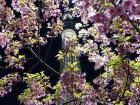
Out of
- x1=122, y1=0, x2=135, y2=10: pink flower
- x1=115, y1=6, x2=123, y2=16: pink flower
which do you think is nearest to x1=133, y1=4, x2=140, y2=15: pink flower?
x1=122, y1=0, x2=135, y2=10: pink flower

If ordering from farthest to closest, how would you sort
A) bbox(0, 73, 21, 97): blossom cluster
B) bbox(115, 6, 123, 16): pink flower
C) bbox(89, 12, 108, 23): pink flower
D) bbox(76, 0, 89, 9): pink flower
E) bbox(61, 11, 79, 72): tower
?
bbox(61, 11, 79, 72): tower < bbox(0, 73, 21, 97): blossom cluster < bbox(76, 0, 89, 9): pink flower < bbox(89, 12, 108, 23): pink flower < bbox(115, 6, 123, 16): pink flower

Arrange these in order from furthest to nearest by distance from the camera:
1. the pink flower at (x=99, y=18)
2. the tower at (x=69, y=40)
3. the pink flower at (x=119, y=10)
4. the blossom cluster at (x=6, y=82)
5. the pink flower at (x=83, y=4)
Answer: the tower at (x=69, y=40) → the blossom cluster at (x=6, y=82) → the pink flower at (x=83, y=4) → the pink flower at (x=99, y=18) → the pink flower at (x=119, y=10)

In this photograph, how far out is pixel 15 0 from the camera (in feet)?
32.6

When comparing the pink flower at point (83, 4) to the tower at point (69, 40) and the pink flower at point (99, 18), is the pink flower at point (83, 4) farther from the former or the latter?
the tower at point (69, 40)

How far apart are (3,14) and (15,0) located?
0.95 m

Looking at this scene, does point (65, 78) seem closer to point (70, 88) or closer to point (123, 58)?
point (70, 88)

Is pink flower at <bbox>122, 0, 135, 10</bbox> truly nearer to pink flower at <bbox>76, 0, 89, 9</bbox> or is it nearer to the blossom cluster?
pink flower at <bbox>76, 0, 89, 9</bbox>

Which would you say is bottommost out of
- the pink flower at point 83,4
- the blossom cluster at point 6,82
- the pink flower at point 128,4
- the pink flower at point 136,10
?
the blossom cluster at point 6,82

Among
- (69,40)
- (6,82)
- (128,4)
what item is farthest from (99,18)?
(6,82)

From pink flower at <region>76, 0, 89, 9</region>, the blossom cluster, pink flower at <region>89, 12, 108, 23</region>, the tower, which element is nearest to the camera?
pink flower at <region>89, 12, 108, 23</region>

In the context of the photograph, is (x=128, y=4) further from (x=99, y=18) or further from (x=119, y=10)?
(x=99, y=18)

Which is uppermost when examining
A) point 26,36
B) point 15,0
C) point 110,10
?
point 15,0

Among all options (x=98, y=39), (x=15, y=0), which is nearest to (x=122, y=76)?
(x=98, y=39)

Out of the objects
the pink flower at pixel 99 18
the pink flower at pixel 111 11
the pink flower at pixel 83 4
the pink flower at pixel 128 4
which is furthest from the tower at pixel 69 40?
the pink flower at pixel 128 4
